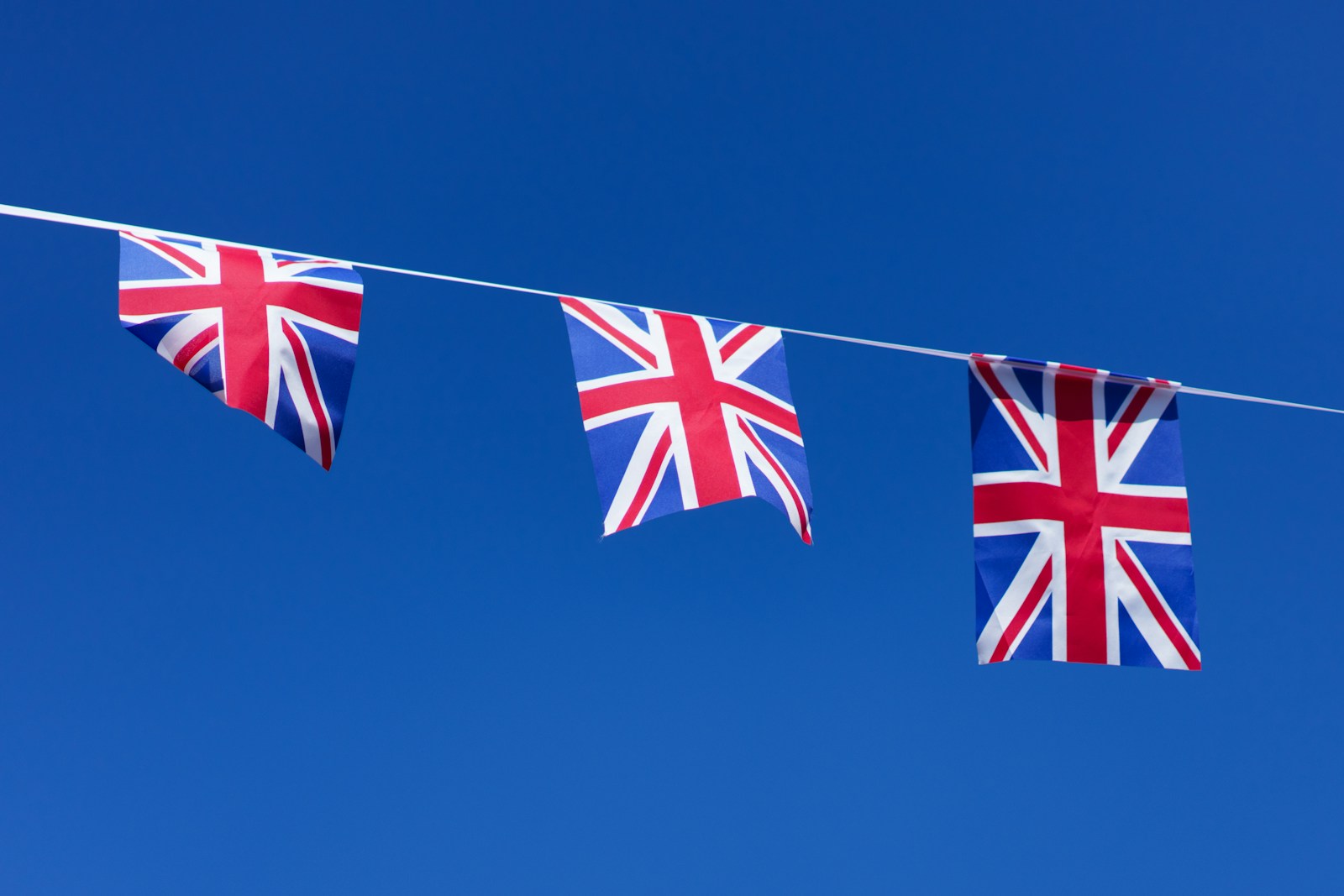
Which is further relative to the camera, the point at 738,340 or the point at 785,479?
the point at 738,340

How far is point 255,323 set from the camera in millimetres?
5121

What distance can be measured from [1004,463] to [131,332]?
14.6 feet

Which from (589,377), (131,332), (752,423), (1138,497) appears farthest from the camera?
(1138,497)

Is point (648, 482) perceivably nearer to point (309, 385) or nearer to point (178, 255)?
point (309, 385)

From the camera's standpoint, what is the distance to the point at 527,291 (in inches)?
211

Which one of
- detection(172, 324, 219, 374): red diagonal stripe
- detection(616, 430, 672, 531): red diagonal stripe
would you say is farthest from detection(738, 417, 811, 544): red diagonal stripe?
detection(172, 324, 219, 374): red diagonal stripe

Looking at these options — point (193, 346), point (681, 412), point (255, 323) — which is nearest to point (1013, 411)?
point (681, 412)

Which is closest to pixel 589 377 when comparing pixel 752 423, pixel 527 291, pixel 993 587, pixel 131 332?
pixel 527 291

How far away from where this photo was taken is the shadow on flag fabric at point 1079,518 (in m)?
6.12

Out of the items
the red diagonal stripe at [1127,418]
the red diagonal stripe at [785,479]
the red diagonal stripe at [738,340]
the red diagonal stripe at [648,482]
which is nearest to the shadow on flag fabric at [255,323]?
the red diagonal stripe at [648,482]

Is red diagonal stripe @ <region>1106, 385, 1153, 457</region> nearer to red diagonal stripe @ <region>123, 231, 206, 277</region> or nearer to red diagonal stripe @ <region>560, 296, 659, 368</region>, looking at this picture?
red diagonal stripe @ <region>560, 296, 659, 368</region>

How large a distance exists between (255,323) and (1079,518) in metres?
4.44

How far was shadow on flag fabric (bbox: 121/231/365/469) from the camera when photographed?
493 centimetres

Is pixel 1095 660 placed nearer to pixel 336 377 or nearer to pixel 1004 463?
pixel 1004 463
